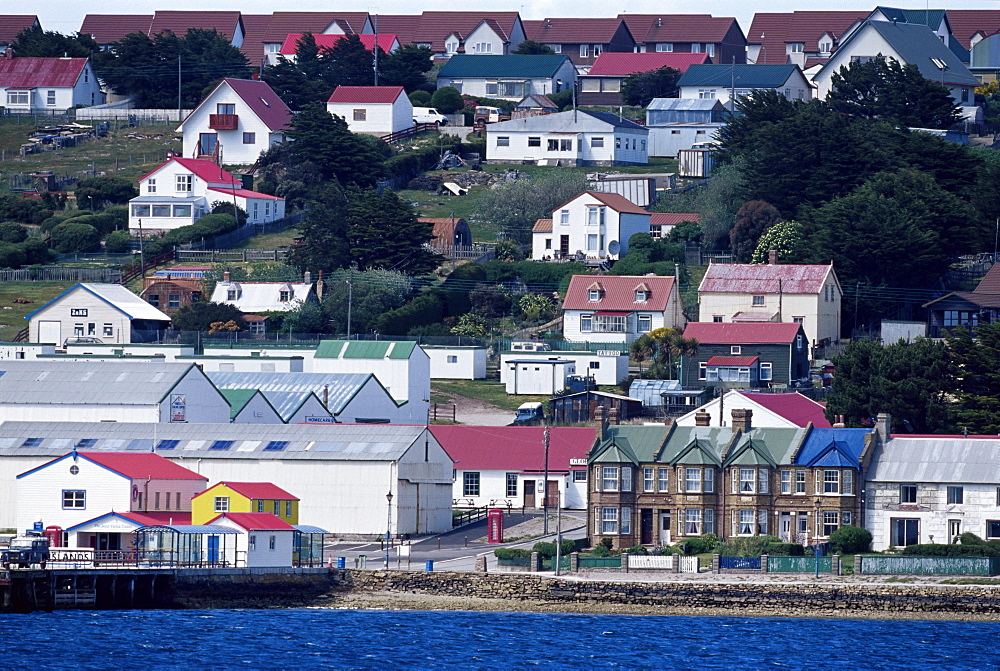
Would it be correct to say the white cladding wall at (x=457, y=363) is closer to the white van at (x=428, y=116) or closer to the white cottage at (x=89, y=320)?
the white cottage at (x=89, y=320)

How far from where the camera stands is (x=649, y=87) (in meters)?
169

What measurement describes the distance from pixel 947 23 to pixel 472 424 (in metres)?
90.6

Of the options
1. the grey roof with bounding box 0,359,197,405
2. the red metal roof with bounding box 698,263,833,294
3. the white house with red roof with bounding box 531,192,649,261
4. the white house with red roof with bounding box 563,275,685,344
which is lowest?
the grey roof with bounding box 0,359,197,405

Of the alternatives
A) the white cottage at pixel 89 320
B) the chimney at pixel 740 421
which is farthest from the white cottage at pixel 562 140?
the chimney at pixel 740 421

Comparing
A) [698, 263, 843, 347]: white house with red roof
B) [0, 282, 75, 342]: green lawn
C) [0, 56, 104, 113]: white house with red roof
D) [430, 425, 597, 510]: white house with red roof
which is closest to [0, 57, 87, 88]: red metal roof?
[0, 56, 104, 113]: white house with red roof

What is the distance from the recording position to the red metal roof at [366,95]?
15588cm

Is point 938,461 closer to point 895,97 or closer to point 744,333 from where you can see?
point 744,333

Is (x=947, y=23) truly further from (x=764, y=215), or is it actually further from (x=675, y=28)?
(x=764, y=215)

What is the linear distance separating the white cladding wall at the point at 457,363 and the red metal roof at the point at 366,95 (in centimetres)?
4611

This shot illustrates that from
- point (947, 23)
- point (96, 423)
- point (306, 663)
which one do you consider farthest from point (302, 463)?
point (947, 23)

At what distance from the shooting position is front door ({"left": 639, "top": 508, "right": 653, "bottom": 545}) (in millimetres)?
79312

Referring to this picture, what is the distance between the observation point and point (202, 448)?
8631 centimetres

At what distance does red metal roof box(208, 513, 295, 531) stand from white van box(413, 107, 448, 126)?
8552cm

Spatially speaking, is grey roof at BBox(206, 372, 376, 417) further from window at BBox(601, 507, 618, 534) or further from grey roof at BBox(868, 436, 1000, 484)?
grey roof at BBox(868, 436, 1000, 484)
